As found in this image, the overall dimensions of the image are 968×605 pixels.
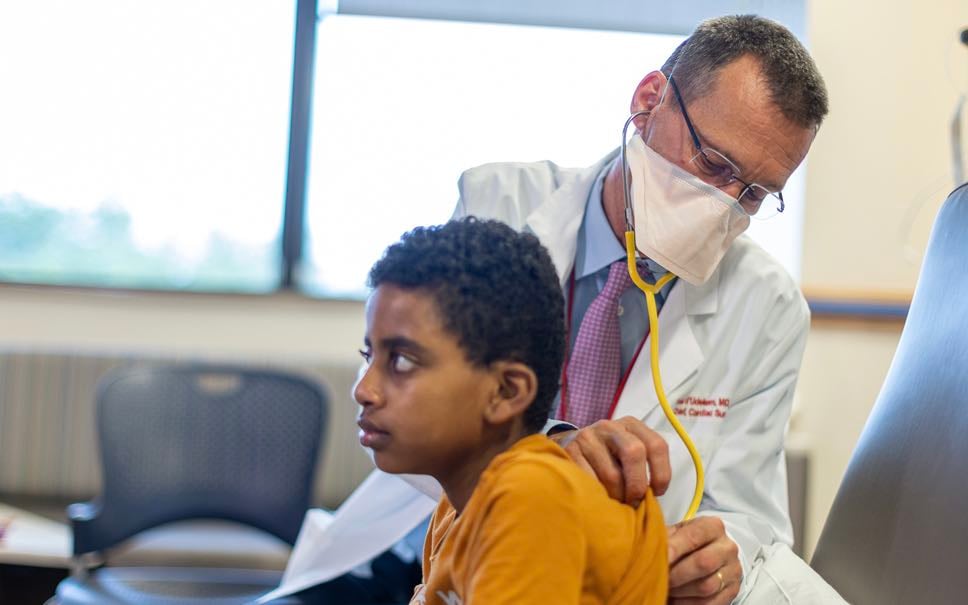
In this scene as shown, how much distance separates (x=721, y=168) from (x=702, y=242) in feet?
0.32

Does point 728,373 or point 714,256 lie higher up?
point 714,256

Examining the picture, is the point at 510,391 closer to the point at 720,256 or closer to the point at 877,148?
the point at 720,256

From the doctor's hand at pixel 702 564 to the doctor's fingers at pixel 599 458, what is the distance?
9 cm

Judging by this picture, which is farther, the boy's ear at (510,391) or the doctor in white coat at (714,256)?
the doctor in white coat at (714,256)

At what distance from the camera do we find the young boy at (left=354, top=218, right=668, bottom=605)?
718 millimetres

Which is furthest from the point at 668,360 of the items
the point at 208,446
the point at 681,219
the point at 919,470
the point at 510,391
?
the point at 208,446

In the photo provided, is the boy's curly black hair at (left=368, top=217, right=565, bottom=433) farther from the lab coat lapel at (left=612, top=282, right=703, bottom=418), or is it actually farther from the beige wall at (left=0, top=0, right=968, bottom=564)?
the beige wall at (left=0, top=0, right=968, bottom=564)

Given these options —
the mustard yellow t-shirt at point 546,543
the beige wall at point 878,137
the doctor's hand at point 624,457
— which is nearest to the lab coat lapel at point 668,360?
the doctor's hand at point 624,457

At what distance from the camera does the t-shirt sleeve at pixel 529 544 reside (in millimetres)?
696

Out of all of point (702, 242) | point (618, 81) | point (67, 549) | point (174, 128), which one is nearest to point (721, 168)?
point (702, 242)

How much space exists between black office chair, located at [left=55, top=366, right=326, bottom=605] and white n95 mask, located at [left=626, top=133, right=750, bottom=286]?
1.36 m

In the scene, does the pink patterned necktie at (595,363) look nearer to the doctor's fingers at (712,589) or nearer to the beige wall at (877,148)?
the doctor's fingers at (712,589)

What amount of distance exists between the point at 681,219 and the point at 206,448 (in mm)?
1620

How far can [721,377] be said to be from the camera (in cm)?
140
